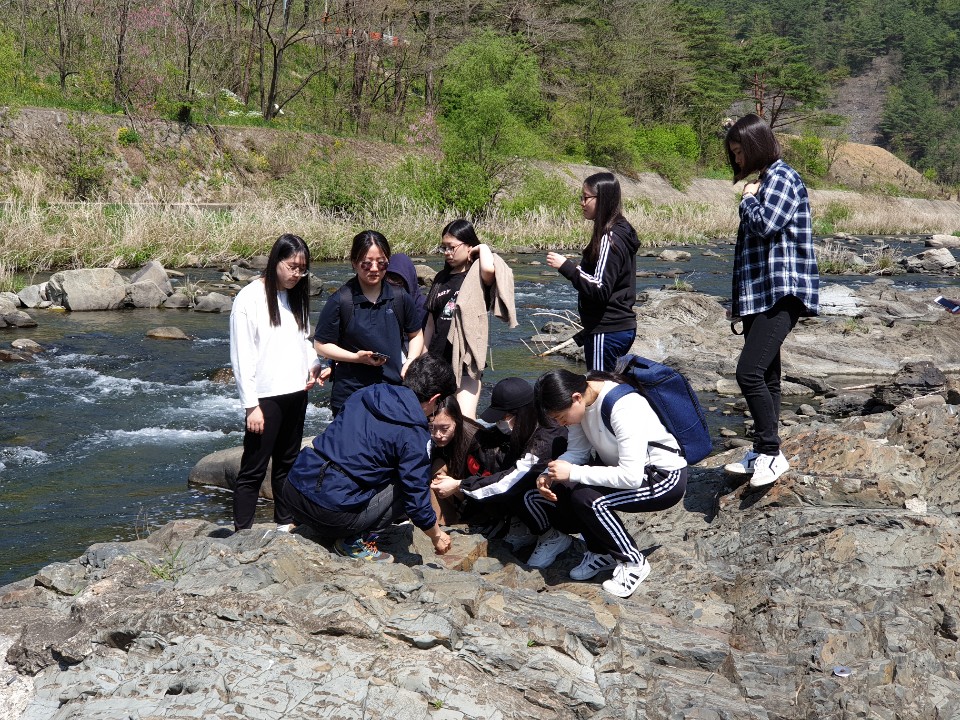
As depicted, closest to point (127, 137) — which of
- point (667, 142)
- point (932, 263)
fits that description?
point (932, 263)

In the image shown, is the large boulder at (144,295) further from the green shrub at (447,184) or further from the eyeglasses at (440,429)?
the green shrub at (447,184)

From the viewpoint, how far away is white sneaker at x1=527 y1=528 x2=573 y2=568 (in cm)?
453

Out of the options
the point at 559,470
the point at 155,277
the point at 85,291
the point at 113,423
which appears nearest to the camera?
the point at 559,470

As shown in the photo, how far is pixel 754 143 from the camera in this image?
14.1ft

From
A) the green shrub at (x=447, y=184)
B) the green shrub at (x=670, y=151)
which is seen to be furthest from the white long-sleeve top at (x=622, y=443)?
the green shrub at (x=670, y=151)

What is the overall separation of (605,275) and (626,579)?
1593 mm

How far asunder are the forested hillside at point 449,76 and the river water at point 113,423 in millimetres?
13946

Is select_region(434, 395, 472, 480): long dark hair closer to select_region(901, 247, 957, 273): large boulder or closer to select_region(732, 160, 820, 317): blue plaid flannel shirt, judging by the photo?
select_region(732, 160, 820, 317): blue plaid flannel shirt

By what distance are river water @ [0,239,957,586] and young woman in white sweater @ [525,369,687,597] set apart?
2.52m

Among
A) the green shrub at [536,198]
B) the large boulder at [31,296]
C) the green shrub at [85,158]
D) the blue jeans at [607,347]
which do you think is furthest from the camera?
the green shrub at [536,198]

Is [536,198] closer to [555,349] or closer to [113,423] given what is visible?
[555,349]

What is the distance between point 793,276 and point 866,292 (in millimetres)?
13106

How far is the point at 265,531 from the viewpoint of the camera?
382cm

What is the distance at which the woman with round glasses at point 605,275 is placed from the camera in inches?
186
